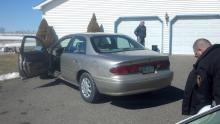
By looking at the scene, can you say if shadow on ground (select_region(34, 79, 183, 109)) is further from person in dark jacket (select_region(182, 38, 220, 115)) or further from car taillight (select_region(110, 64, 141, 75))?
person in dark jacket (select_region(182, 38, 220, 115))

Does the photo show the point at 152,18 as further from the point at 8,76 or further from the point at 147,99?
the point at 147,99

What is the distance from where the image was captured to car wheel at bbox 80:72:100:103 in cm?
825

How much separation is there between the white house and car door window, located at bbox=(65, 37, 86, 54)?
11.6 m

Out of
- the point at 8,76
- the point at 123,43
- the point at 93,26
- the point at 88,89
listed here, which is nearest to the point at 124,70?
the point at 88,89

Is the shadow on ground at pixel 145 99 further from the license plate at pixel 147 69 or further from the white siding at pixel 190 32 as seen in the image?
the white siding at pixel 190 32

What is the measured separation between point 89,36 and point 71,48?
0.80 metres

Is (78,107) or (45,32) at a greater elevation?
(45,32)

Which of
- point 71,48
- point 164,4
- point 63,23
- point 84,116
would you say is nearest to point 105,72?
point 84,116

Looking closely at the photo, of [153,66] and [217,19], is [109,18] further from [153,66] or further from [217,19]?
[153,66]

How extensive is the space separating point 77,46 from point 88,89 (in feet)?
4.61

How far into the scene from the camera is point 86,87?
8.52 meters

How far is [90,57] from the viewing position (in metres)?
8.43

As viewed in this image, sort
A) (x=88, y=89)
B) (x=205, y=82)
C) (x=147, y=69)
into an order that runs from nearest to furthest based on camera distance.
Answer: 1. (x=205, y=82)
2. (x=147, y=69)
3. (x=88, y=89)

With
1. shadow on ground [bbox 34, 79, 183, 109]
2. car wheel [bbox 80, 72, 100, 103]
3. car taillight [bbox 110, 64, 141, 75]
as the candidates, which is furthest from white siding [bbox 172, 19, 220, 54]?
car taillight [bbox 110, 64, 141, 75]
